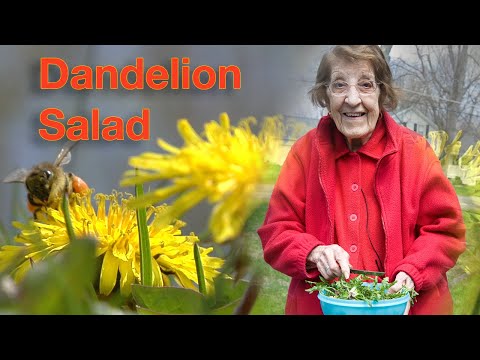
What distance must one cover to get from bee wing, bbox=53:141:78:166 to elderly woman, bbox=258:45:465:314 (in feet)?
2.32

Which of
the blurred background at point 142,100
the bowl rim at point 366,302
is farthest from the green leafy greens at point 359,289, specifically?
the blurred background at point 142,100

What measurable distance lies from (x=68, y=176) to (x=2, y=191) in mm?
236

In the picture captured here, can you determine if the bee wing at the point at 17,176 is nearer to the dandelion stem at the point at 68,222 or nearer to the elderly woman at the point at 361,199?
the dandelion stem at the point at 68,222

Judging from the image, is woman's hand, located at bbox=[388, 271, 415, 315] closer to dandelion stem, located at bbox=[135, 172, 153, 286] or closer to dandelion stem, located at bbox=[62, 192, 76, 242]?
dandelion stem, located at bbox=[135, 172, 153, 286]

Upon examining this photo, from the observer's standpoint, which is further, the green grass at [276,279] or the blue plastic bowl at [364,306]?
the green grass at [276,279]

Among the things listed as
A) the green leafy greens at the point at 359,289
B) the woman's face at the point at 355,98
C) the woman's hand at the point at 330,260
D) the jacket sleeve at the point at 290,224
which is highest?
the woman's face at the point at 355,98

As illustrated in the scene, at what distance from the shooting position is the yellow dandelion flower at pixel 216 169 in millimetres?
2473

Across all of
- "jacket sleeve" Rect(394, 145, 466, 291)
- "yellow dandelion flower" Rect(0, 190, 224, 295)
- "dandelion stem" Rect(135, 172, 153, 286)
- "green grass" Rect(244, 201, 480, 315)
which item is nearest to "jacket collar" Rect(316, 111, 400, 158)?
"jacket sleeve" Rect(394, 145, 466, 291)

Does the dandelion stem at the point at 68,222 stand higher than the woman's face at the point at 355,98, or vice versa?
the woman's face at the point at 355,98

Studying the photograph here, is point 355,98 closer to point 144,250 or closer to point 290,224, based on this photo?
point 290,224

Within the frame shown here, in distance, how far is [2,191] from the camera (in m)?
2.58

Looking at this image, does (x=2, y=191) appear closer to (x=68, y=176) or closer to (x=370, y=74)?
(x=68, y=176)

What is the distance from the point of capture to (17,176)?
8.43ft

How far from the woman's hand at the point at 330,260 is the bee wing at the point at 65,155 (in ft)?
2.92
